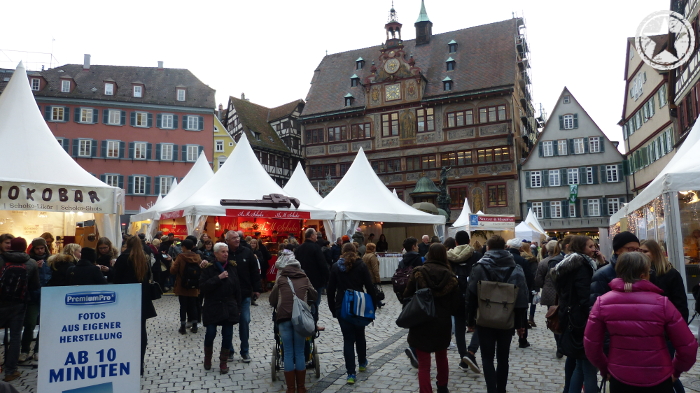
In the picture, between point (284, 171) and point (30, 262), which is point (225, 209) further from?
point (284, 171)

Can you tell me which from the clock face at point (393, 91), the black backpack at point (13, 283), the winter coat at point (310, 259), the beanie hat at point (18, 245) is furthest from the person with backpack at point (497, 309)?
the clock face at point (393, 91)

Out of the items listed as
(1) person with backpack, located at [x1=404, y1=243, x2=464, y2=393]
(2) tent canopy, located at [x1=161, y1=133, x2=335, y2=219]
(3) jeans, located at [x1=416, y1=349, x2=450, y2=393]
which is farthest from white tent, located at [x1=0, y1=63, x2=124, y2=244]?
(3) jeans, located at [x1=416, y1=349, x2=450, y2=393]

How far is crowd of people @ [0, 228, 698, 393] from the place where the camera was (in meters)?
3.14

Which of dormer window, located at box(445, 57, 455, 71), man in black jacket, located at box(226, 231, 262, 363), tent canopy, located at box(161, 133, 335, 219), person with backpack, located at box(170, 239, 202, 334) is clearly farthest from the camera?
dormer window, located at box(445, 57, 455, 71)

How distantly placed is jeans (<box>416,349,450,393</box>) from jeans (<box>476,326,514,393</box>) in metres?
0.35

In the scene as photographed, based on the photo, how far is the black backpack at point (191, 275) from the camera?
8430 millimetres

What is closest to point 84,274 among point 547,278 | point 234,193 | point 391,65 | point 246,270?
point 246,270

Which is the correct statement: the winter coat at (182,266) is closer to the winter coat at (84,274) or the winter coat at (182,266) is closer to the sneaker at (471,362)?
the winter coat at (84,274)

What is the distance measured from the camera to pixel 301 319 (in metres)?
5.09

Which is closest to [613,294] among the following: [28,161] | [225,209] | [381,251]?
[28,161]

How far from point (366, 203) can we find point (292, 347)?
13246 millimetres

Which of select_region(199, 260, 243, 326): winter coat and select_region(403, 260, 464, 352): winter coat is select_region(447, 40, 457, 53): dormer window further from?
select_region(403, 260, 464, 352): winter coat

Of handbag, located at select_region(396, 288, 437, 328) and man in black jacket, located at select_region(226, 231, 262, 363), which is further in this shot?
man in black jacket, located at select_region(226, 231, 262, 363)

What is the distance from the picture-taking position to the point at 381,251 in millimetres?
18859
